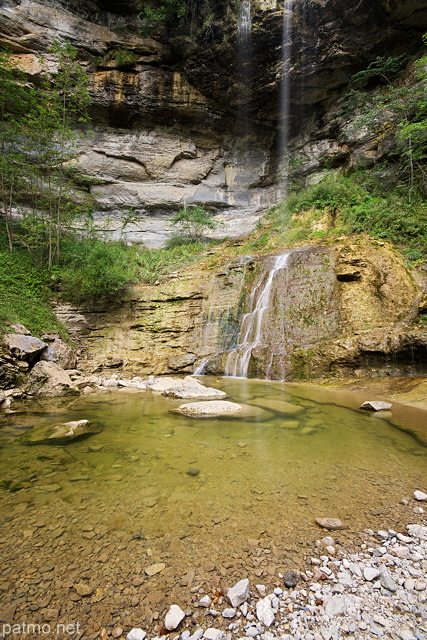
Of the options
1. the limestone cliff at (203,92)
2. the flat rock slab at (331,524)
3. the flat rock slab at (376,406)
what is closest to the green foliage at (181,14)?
the limestone cliff at (203,92)

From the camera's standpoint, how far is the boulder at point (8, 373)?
5227 mm

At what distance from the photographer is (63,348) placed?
733 centimetres

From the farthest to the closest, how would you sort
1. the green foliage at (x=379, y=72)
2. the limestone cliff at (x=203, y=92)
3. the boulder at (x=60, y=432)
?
the limestone cliff at (x=203, y=92), the green foliage at (x=379, y=72), the boulder at (x=60, y=432)

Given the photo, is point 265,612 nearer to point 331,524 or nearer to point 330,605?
point 330,605

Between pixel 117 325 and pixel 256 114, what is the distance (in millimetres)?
16760

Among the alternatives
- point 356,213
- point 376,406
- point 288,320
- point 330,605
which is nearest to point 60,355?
point 288,320

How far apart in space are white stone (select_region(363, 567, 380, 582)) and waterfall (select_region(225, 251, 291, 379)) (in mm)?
6264

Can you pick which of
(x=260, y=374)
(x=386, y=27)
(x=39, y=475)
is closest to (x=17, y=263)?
(x=260, y=374)

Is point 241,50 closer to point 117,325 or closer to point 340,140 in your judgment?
point 340,140

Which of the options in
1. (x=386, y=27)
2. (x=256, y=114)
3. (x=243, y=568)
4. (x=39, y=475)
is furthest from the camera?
(x=256, y=114)

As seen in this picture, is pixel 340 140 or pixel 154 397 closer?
pixel 154 397

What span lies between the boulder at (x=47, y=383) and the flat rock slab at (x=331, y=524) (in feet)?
17.4

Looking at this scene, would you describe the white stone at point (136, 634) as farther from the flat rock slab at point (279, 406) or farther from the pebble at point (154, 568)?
the flat rock slab at point (279, 406)

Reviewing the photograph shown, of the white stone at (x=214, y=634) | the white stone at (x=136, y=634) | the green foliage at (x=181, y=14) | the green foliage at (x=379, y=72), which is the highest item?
the green foliage at (x=181, y=14)
